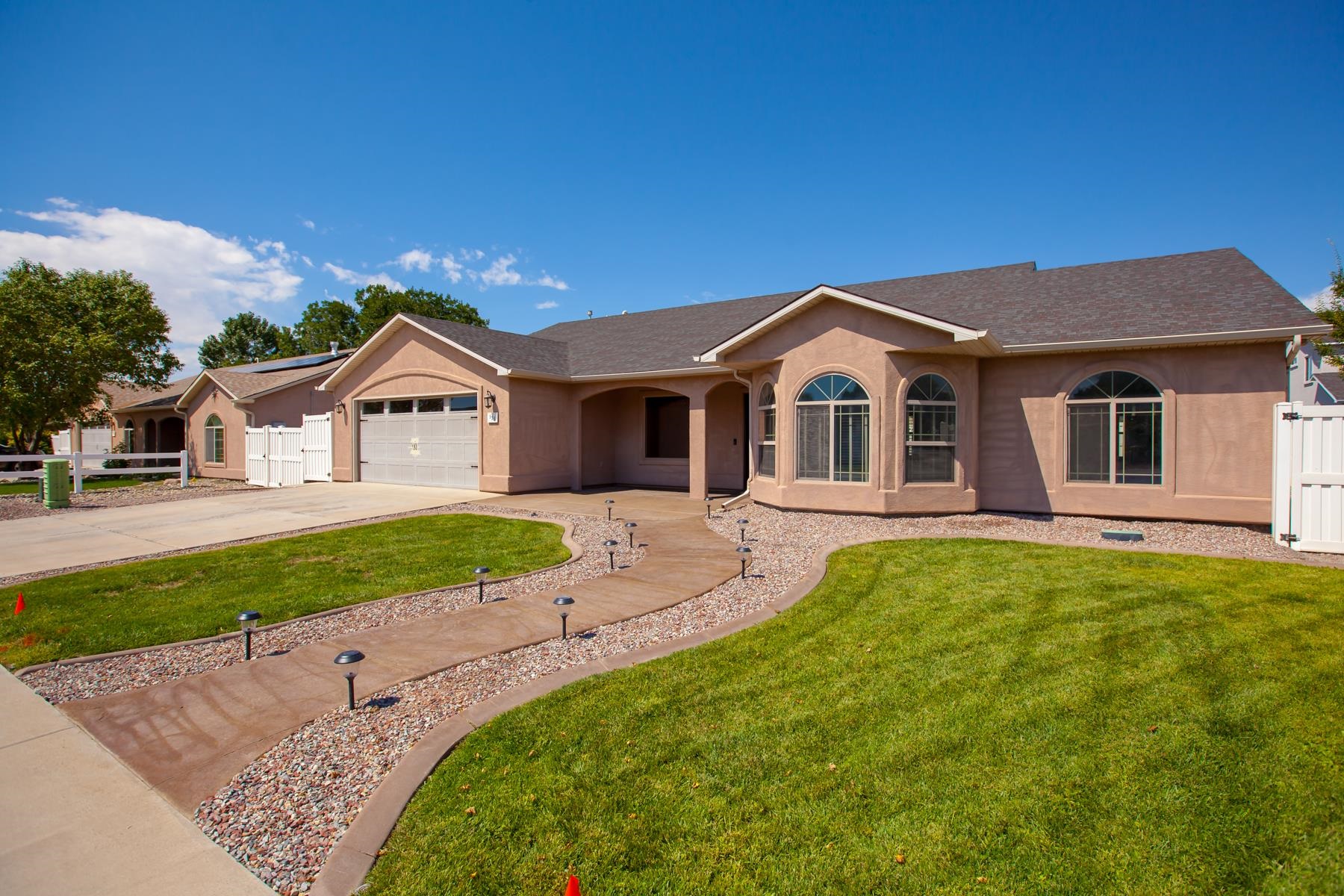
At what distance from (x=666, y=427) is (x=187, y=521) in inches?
458

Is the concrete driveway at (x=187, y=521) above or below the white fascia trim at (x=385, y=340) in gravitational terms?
below

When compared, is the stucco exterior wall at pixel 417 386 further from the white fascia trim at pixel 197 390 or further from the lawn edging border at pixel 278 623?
the lawn edging border at pixel 278 623

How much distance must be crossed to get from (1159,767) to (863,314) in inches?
368

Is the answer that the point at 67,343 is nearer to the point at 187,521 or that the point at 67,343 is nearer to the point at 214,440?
the point at 214,440

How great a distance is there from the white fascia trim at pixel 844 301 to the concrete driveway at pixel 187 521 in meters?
7.60

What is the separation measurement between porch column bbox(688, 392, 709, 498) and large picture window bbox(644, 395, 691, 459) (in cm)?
280

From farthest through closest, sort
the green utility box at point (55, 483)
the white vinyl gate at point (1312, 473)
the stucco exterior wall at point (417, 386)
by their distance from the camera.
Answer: the stucco exterior wall at point (417, 386) → the green utility box at point (55, 483) → the white vinyl gate at point (1312, 473)

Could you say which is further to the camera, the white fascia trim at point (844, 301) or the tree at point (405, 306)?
the tree at point (405, 306)

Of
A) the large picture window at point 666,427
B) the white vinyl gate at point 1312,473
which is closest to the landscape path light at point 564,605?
the white vinyl gate at point 1312,473

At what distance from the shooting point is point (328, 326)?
56531 mm

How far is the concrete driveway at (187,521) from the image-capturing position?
380 inches

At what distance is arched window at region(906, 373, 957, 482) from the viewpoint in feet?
37.8

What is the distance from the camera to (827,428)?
12.0 m

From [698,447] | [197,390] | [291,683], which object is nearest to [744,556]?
[291,683]
